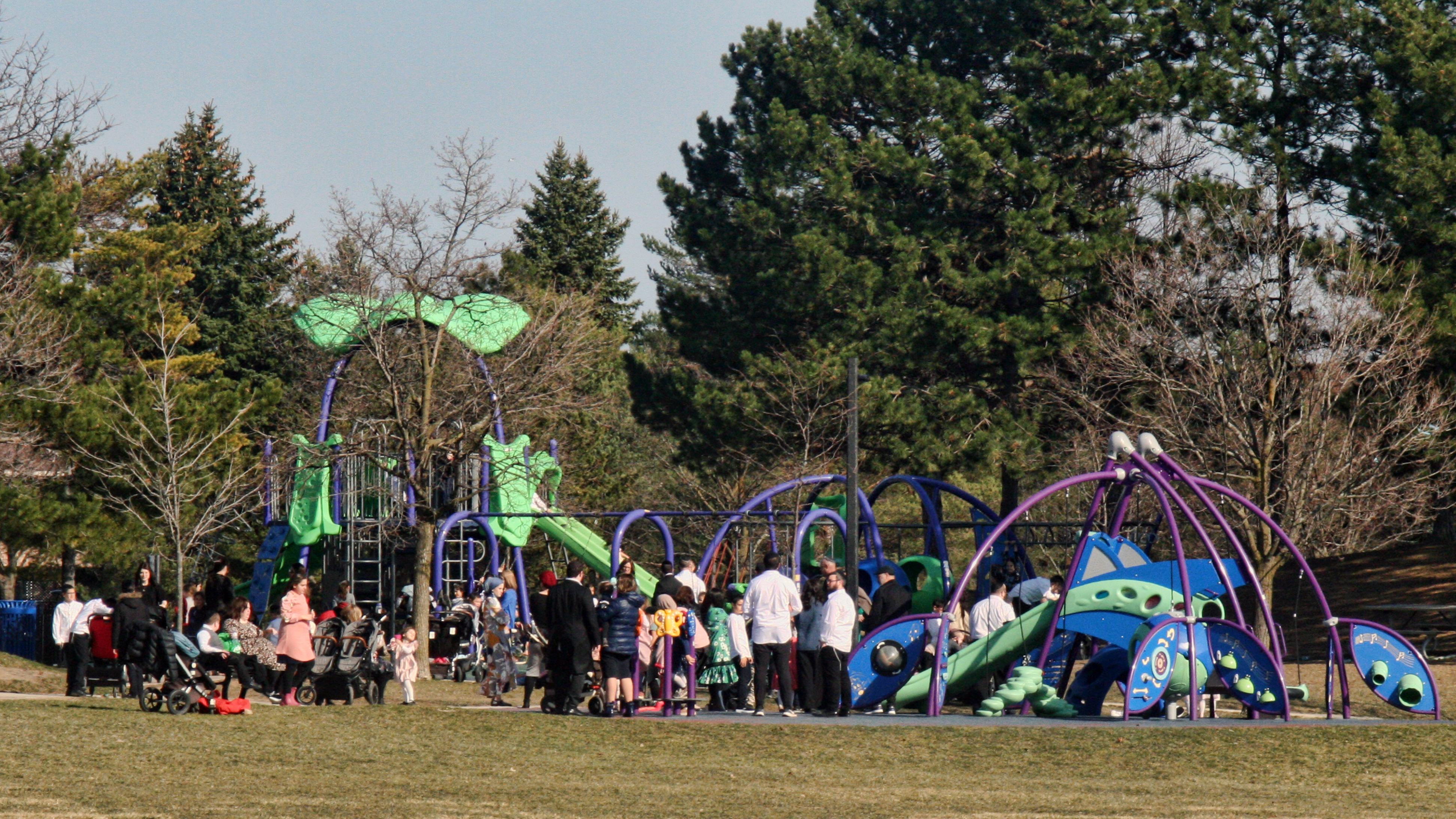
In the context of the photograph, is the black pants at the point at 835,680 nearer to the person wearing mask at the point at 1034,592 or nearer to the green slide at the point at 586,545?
the person wearing mask at the point at 1034,592

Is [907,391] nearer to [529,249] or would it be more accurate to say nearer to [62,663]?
[62,663]

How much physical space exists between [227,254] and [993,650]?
34581mm

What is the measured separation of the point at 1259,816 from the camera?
Answer: 10445mm

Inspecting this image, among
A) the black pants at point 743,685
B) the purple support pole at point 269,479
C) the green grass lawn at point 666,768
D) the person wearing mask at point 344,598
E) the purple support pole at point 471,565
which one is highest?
the purple support pole at point 269,479

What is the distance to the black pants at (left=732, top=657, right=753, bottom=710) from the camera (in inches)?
653

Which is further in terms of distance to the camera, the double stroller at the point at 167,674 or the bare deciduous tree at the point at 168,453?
the bare deciduous tree at the point at 168,453

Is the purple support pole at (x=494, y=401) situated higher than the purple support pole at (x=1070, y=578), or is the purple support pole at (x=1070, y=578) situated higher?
the purple support pole at (x=494, y=401)

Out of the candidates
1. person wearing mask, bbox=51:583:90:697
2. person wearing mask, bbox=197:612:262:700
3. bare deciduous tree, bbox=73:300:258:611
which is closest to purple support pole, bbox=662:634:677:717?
person wearing mask, bbox=197:612:262:700

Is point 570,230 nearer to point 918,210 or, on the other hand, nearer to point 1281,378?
point 918,210

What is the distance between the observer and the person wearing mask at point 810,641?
1595cm

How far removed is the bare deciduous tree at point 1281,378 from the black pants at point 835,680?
9319mm

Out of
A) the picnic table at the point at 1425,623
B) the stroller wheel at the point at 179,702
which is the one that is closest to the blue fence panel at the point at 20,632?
the stroller wheel at the point at 179,702

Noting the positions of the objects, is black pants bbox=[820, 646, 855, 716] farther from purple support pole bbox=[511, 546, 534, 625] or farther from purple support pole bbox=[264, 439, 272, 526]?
purple support pole bbox=[264, 439, 272, 526]

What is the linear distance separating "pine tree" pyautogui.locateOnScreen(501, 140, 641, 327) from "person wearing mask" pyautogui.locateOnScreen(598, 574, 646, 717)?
1394 inches
